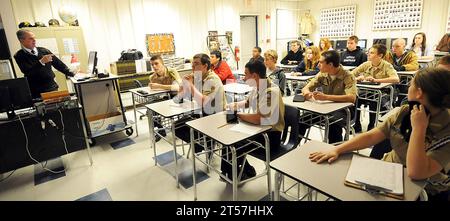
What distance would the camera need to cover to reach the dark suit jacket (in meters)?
3.24

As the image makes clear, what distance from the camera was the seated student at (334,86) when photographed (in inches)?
100

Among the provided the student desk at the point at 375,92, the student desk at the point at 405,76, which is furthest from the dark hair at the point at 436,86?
the student desk at the point at 405,76

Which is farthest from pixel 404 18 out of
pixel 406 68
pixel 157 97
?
pixel 157 97

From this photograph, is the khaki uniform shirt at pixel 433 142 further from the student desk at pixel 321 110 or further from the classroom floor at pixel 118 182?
the classroom floor at pixel 118 182

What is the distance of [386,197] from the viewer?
3.45 feet

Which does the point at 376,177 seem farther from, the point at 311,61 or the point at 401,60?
the point at 401,60

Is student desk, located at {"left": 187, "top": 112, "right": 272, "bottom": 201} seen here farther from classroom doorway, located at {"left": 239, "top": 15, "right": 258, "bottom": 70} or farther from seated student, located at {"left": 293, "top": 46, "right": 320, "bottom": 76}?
classroom doorway, located at {"left": 239, "top": 15, "right": 258, "bottom": 70}

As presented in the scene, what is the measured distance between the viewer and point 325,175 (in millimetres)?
1236

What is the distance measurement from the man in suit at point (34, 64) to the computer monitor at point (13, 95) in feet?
2.83

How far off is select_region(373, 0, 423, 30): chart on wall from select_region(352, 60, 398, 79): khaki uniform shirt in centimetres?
427

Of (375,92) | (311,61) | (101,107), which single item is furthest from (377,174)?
(311,61)

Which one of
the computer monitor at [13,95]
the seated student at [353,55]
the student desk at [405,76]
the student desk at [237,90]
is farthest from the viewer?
the seated student at [353,55]

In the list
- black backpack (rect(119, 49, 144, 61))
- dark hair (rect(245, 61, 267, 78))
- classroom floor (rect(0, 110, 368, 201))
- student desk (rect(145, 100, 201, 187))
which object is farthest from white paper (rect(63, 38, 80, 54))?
dark hair (rect(245, 61, 267, 78))
